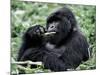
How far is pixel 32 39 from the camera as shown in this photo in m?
2.53

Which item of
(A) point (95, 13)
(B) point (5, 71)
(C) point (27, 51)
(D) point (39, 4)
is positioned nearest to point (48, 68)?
(C) point (27, 51)

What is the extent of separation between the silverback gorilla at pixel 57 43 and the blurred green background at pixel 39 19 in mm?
58

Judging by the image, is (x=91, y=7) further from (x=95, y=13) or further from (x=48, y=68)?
(x=48, y=68)

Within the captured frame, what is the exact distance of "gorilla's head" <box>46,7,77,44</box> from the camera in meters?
2.62

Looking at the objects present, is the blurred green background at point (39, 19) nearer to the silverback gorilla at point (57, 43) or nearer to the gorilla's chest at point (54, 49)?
the silverback gorilla at point (57, 43)

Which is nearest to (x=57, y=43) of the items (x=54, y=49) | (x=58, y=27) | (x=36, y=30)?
(x=54, y=49)

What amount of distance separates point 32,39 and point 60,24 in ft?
1.29

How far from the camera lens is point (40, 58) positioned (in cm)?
255

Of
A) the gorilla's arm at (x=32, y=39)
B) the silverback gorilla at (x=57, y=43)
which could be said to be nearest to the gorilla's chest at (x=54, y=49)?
the silverback gorilla at (x=57, y=43)

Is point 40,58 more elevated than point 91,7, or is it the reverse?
point 91,7

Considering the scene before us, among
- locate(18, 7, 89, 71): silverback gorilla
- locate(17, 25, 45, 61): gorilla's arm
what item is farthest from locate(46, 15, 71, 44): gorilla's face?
locate(17, 25, 45, 61): gorilla's arm

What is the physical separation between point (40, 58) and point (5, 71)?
0.42 m

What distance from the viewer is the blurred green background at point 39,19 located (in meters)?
2.45

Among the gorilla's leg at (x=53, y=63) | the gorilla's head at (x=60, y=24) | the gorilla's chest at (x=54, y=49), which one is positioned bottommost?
the gorilla's leg at (x=53, y=63)
